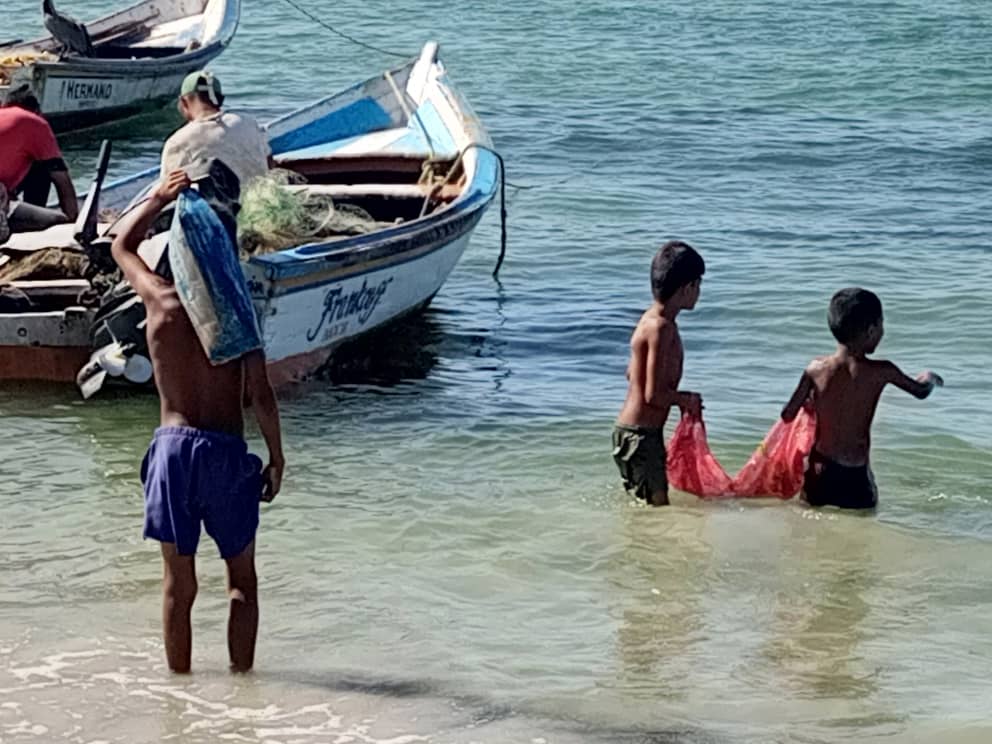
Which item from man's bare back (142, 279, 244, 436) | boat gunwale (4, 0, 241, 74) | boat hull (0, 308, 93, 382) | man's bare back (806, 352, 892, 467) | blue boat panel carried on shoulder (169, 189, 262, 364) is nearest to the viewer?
blue boat panel carried on shoulder (169, 189, 262, 364)

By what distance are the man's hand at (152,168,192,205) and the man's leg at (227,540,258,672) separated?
3.21ft

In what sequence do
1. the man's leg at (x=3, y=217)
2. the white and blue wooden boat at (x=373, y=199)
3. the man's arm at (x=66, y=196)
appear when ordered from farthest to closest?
1. the man's arm at (x=66, y=196)
2. the man's leg at (x=3, y=217)
3. the white and blue wooden boat at (x=373, y=199)

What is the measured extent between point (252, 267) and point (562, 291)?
13.1 feet

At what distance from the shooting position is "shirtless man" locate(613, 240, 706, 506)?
6.48m

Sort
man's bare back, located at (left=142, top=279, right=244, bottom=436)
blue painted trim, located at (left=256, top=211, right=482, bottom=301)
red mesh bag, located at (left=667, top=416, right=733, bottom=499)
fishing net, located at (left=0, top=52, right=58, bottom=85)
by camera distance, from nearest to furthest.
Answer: man's bare back, located at (left=142, top=279, right=244, bottom=436) → red mesh bag, located at (left=667, top=416, right=733, bottom=499) → blue painted trim, located at (left=256, top=211, right=482, bottom=301) → fishing net, located at (left=0, top=52, right=58, bottom=85)

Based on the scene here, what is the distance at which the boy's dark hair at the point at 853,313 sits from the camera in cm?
648

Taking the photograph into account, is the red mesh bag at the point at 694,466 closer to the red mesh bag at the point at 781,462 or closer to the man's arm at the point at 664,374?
the red mesh bag at the point at 781,462

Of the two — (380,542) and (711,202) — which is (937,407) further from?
(711,202)

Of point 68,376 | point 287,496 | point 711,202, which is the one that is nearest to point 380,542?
point 287,496

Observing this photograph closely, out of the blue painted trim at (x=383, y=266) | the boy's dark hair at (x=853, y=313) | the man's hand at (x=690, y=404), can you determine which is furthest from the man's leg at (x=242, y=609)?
the blue painted trim at (x=383, y=266)

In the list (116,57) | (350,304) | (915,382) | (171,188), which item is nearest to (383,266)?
(350,304)

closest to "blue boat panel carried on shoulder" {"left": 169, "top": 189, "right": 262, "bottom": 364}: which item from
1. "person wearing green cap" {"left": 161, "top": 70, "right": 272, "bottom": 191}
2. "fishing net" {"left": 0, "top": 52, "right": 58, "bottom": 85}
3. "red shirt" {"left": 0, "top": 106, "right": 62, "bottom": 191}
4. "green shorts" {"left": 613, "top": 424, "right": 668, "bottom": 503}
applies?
"green shorts" {"left": 613, "top": 424, "right": 668, "bottom": 503}

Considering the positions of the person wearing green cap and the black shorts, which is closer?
the black shorts

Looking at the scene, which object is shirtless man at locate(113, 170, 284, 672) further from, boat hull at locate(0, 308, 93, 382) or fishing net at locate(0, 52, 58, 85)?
fishing net at locate(0, 52, 58, 85)
